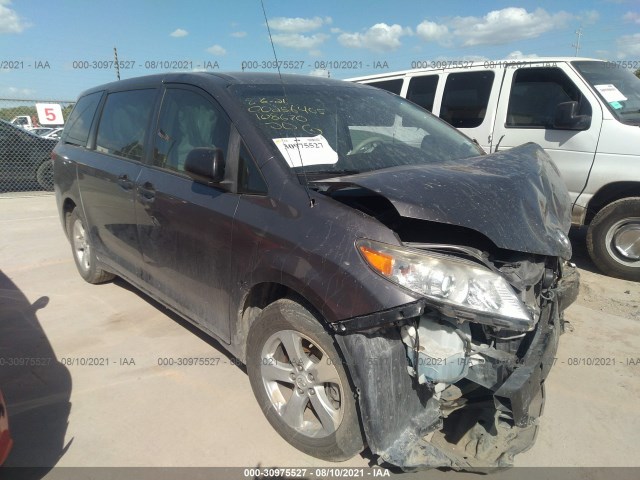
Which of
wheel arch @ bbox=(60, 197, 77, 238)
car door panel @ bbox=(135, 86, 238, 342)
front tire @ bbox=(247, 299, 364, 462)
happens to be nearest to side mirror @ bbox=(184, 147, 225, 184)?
car door panel @ bbox=(135, 86, 238, 342)

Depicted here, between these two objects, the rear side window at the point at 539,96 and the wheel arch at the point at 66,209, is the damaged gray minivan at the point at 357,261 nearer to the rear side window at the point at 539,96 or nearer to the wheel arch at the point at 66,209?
the wheel arch at the point at 66,209

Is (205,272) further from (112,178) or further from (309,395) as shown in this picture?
(112,178)

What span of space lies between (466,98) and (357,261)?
4.47 metres

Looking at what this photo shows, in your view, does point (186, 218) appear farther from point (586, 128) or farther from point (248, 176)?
point (586, 128)

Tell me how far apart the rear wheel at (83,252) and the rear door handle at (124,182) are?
45.5 inches

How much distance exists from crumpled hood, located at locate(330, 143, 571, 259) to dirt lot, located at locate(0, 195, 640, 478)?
113 centimetres

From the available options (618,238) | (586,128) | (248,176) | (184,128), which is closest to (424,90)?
(586,128)

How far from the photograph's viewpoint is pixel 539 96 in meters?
5.16

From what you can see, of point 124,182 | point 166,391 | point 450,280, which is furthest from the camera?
point 124,182

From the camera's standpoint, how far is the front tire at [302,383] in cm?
216

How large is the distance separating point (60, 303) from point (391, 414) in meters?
3.54

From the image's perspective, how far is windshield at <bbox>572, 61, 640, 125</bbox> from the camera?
468cm

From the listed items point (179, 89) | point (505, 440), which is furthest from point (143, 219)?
point (505, 440)

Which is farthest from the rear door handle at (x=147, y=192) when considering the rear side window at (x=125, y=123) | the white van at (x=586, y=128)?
the white van at (x=586, y=128)
